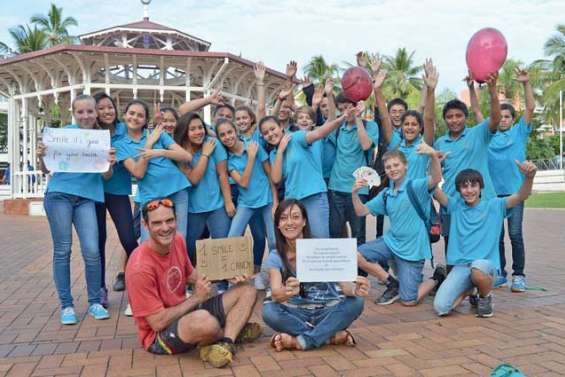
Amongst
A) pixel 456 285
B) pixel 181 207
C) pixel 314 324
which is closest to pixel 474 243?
pixel 456 285

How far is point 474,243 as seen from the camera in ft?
15.0

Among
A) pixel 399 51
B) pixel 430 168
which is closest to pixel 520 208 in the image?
pixel 430 168

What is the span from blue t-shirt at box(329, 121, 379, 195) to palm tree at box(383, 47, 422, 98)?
41.8 m

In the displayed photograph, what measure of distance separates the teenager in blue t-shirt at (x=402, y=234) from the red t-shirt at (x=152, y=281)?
177 cm

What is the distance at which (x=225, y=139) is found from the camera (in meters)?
4.93

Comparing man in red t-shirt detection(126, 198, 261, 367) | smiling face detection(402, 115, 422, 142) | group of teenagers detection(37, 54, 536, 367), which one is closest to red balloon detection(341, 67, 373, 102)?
group of teenagers detection(37, 54, 536, 367)

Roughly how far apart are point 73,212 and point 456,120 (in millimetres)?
3583

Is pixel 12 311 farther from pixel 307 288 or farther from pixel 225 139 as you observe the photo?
pixel 307 288

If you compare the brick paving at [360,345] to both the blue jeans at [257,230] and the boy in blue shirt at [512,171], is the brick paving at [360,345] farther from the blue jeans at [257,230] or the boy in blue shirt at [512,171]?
the blue jeans at [257,230]

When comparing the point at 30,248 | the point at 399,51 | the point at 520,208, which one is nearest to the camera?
the point at 520,208

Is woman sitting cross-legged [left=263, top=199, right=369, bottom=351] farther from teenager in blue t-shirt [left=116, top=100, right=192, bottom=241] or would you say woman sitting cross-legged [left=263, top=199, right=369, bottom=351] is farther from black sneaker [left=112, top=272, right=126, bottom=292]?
black sneaker [left=112, top=272, right=126, bottom=292]

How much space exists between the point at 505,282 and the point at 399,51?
4589 centimetres

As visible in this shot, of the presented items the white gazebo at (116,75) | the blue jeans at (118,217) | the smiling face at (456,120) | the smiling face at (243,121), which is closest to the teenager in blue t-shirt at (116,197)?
the blue jeans at (118,217)

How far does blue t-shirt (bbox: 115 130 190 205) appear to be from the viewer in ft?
14.6
